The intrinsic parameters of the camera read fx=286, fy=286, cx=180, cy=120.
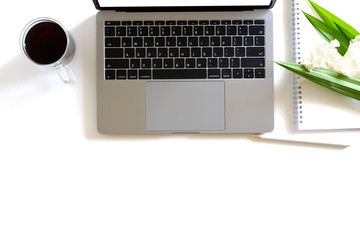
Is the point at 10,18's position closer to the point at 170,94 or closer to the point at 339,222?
the point at 170,94

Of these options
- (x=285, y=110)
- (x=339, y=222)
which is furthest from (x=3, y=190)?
(x=339, y=222)

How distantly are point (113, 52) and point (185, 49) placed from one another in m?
0.15

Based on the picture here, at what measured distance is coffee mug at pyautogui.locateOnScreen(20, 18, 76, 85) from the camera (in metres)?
0.57

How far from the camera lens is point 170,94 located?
610mm

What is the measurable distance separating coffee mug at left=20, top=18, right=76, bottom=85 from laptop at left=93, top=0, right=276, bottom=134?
0.23ft

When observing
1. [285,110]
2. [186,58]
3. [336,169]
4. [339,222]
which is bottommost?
[339,222]

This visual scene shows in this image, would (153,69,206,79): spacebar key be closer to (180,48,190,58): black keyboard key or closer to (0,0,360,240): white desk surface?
(180,48,190,58): black keyboard key

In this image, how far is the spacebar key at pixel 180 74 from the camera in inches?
24.0

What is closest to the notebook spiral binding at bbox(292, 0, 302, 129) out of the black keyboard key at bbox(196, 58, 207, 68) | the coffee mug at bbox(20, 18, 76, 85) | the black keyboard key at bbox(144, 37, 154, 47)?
the black keyboard key at bbox(196, 58, 207, 68)

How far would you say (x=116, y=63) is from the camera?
23.9 inches

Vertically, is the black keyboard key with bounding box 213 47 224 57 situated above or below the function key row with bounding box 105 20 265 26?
below

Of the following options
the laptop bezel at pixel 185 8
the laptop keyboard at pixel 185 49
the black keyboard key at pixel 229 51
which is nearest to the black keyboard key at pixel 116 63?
the laptop keyboard at pixel 185 49

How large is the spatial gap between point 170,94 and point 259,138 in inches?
8.6

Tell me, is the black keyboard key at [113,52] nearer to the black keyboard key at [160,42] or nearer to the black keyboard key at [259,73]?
the black keyboard key at [160,42]
